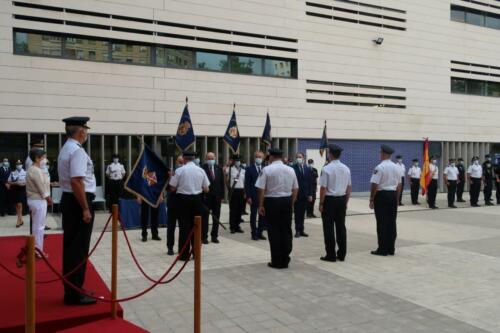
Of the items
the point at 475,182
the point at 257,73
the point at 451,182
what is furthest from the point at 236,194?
the point at 475,182

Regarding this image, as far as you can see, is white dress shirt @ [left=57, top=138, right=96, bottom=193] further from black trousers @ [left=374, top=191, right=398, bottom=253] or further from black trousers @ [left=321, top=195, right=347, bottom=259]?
black trousers @ [left=374, top=191, right=398, bottom=253]

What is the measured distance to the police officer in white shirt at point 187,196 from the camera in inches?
326

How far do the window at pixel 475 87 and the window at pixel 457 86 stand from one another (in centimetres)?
47

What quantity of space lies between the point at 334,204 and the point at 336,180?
423mm

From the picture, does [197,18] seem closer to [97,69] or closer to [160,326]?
[97,69]

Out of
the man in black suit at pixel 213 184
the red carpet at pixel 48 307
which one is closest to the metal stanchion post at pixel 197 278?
the red carpet at pixel 48 307

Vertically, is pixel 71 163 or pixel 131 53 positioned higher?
pixel 131 53

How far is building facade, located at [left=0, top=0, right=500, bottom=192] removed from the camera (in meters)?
15.6

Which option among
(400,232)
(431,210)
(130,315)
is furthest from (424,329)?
(431,210)

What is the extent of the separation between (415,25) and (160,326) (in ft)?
76.4

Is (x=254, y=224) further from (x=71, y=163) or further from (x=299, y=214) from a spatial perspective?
(x=71, y=163)

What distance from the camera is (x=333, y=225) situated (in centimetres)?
817

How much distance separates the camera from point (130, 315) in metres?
5.18

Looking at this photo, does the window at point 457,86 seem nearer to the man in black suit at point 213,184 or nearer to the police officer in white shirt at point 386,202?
the man in black suit at point 213,184
